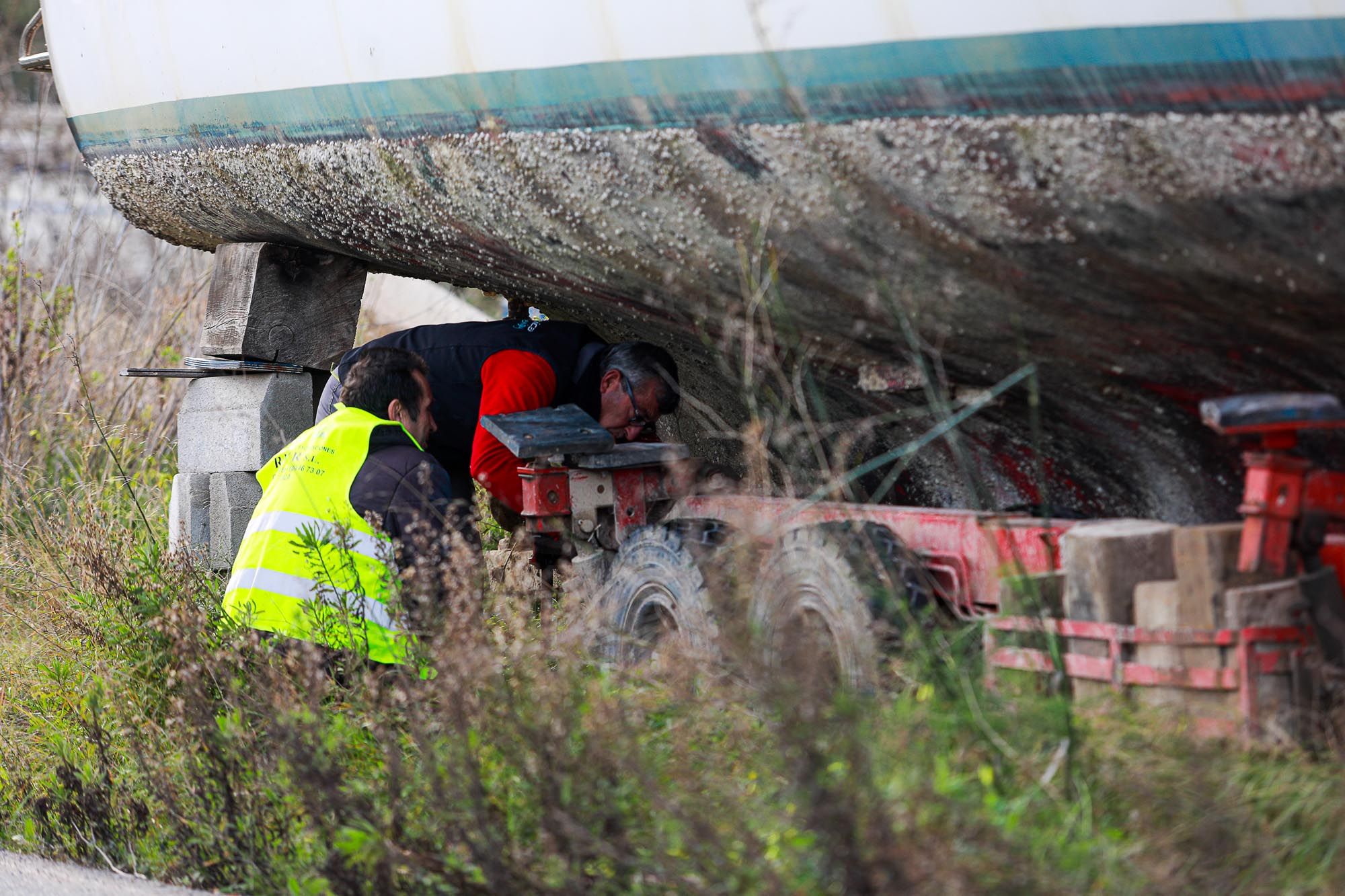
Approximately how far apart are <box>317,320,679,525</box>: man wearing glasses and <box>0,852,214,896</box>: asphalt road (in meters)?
1.88

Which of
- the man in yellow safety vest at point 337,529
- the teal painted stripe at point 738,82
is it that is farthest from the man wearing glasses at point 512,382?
the teal painted stripe at point 738,82

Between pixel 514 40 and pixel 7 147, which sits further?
pixel 7 147

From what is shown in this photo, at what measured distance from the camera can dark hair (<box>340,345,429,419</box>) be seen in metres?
4.76

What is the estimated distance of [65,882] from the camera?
365 centimetres

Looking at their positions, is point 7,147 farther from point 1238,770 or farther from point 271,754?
point 1238,770

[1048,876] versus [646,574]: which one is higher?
[646,574]

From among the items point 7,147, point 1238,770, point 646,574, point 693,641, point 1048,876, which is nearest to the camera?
point 1048,876

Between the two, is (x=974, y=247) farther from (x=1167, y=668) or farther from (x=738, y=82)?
(x=1167, y=668)

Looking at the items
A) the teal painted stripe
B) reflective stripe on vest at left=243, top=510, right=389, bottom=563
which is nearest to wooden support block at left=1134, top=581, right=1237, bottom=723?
the teal painted stripe

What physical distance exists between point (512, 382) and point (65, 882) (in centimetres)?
230

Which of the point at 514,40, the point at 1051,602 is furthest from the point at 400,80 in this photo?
the point at 1051,602

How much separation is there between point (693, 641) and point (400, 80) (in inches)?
76.7

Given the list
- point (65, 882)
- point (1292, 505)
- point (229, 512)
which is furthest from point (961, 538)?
point (229, 512)

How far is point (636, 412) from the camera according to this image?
210 inches
